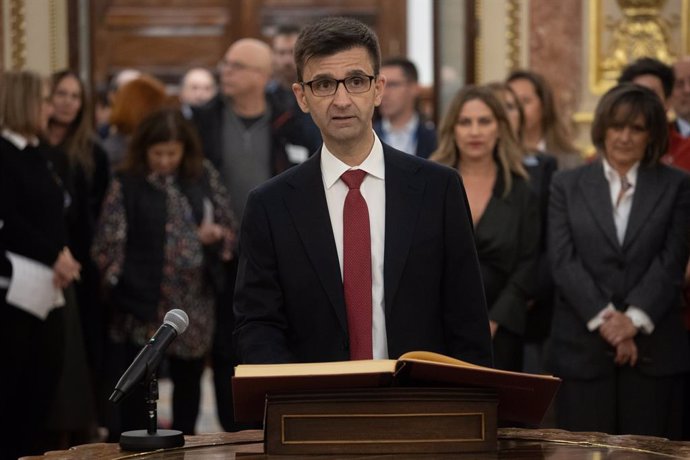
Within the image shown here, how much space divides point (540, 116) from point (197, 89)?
165 inches

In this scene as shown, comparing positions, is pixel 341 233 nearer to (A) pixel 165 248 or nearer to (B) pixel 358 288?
(B) pixel 358 288

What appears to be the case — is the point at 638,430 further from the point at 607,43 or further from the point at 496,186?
the point at 607,43

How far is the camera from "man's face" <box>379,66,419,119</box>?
790cm

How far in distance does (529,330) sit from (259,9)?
7.35 metres

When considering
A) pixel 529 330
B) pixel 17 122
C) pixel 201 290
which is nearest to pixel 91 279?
pixel 201 290

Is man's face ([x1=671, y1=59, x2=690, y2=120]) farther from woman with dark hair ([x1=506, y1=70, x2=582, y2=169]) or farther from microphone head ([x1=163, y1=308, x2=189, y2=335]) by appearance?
microphone head ([x1=163, y1=308, x2=189, y2=335])

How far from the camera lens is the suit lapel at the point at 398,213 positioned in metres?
3.38

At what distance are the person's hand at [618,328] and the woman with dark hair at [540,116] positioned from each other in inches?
76.0

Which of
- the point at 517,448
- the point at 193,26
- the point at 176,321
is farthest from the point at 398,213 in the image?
the point at 193,26

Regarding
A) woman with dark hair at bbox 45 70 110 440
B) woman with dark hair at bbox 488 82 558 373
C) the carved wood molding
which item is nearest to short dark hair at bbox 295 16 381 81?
woman with dark hair at bbox 488 82 558 373

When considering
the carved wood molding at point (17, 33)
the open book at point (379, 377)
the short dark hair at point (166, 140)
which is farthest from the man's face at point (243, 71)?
the open book at point (379, 377)

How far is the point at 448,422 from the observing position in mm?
2844

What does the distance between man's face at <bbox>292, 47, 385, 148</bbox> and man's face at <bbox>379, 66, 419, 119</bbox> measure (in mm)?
4494

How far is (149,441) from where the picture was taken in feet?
10.2
